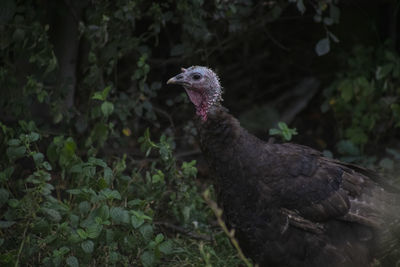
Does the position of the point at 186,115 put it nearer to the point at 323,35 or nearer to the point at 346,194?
the point at 323,35

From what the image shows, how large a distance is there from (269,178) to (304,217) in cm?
30

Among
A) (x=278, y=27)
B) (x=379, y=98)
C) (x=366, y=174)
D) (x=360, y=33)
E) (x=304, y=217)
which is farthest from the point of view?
(x=278, y=27)

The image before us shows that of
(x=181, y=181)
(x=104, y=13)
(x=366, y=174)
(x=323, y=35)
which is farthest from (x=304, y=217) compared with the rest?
(x=323, y=35)

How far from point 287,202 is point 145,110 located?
80.0 inches

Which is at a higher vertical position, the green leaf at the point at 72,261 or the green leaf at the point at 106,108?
the green leaf at the point at 106,108

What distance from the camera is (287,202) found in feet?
11.1

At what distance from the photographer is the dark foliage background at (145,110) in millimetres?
3400

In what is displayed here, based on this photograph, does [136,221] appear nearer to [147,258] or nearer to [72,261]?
[147,258]

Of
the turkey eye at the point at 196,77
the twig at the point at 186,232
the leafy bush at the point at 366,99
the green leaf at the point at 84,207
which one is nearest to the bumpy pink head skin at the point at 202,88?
the turkey eye at the point at 196,77

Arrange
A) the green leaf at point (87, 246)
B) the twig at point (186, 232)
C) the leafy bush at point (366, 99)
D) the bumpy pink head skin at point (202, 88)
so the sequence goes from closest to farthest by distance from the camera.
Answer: the green leaf at point (87, 246) → the bumpy pink head skin at point (202, 88) → the twig at point (186, 232) → the leafy bush at point (366, 99)

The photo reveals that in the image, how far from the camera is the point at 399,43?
624 cm

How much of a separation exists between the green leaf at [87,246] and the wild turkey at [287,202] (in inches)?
33.2

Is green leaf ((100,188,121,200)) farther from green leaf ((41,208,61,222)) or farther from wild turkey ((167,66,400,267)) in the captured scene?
wild turkey ((167,66,400,267))

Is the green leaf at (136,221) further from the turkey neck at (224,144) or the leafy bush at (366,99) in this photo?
the leafy bush at (366,99)
